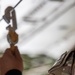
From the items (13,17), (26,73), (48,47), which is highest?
(13,17)

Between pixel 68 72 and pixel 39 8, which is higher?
pixel 39 8

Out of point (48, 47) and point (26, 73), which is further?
point (48, 47)

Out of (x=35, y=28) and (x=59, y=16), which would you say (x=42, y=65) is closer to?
(x=35, y=28)

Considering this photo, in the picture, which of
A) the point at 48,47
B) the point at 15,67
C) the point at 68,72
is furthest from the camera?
the point at 48,47

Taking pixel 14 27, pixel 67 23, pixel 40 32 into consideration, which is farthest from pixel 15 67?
pixel 67 23

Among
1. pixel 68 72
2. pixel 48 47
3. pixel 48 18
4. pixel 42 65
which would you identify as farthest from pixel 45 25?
pixel 68 72

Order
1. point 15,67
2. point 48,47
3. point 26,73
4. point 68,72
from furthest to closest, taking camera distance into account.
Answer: point 48,47, point 26,73, point 68,72, point 15,67

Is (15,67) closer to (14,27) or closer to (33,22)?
(14,27)
